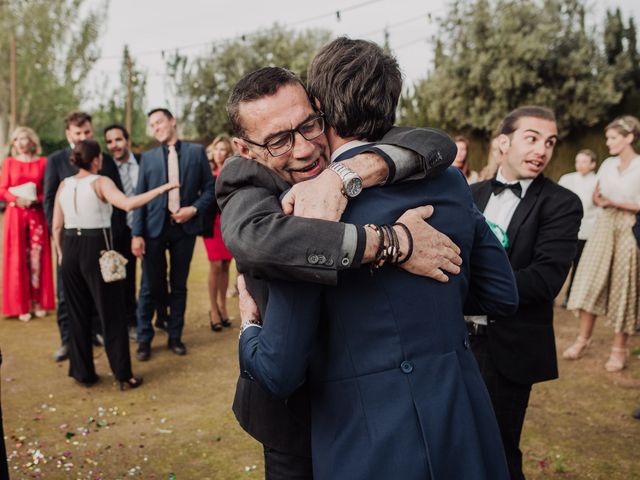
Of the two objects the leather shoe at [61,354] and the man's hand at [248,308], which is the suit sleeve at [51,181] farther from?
the man's hand at [248,308]

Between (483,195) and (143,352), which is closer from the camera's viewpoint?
(483,195)

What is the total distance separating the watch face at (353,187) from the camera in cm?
149

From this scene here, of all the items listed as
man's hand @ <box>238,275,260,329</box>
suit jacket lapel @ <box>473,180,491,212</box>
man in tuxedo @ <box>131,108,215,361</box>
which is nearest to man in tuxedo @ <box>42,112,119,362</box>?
man in tuxedo @ <box>131,108,215,361</box>

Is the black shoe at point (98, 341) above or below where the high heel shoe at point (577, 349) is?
below

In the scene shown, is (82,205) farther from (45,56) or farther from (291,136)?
(45,56)

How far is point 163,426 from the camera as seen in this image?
441 centimetres

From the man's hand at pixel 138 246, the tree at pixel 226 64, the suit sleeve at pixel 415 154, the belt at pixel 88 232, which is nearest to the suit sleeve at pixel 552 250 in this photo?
the suit sleeve at pixel 415 154

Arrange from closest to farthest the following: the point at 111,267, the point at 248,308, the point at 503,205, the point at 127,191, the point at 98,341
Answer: the point at 248,308 < the point at 503,205 < the point at 111,267 < the point at 98,341 < the point at 127,191

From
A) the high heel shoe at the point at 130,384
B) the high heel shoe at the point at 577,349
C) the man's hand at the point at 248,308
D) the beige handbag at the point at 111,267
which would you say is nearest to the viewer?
the man's hand at the point at 248,308

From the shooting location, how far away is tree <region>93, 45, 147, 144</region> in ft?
119

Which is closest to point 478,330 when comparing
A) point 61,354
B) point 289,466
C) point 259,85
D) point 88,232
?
point 289,466

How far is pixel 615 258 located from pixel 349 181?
5.45 m

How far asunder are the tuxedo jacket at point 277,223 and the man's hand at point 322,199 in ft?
0.13

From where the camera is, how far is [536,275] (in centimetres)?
276
